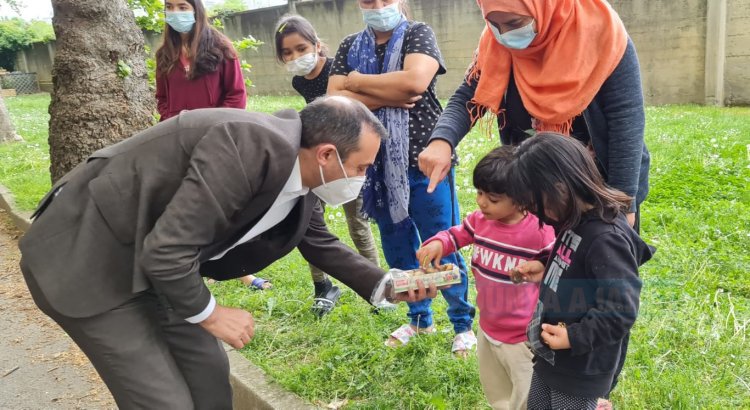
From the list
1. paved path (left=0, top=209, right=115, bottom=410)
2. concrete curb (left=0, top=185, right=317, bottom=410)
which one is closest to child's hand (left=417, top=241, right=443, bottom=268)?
concrete curb (left=0, top=185, right=317, bottom=410)

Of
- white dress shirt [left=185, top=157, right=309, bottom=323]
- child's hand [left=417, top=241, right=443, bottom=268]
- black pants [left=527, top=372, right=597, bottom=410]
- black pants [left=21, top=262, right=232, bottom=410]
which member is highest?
white dress shirt [left=185, top=157, right=309, bottom=323]

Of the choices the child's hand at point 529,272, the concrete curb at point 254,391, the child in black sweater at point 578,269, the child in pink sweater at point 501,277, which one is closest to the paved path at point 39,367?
the concrete curb at point 254,391

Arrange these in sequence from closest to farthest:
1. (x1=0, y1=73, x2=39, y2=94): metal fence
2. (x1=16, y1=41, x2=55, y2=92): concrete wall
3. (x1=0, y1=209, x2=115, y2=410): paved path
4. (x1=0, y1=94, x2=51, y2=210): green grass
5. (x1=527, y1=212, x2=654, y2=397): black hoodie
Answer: (x1=527, y1=212, x2=654, y2=397): black hoodie, (x1=0, y1=209, x2=115, y2=410): paved path, (x1=0, y1=94, x2=51, y2=210): green grass, (x1=0, y1=73, x2=39, y2=94): metal fence, (x1=16, y1=41, x2=55, y2=92): concrete wall

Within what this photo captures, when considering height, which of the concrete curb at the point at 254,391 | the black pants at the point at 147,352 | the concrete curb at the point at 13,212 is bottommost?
the concrete curb at the point at 254,391

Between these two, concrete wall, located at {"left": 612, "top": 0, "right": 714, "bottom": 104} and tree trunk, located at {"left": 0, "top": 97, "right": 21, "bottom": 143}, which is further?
tree trunk, located at {"left": 0, "top": 97, "right": 21, "bottom": 143}

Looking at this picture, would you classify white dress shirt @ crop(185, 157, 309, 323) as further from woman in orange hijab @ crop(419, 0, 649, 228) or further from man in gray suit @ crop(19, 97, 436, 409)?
woman in orange hijab @ crop(419, 0, 649, 228)

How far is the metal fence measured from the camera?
975 inches

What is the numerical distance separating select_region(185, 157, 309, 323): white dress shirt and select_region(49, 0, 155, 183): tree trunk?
8.49ft

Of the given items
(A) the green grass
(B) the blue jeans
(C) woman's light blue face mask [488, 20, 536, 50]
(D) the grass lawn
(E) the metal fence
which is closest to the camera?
(C) woman's light blue face mask [488, 20, 536, 50]

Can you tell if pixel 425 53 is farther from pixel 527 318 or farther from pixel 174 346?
pixel 174 346

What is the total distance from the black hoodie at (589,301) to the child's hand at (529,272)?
9 cm

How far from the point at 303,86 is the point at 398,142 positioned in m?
1.07

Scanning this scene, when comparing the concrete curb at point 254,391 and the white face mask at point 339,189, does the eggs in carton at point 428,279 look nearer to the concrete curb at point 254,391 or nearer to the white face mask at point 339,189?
the white face mask at point 339,189

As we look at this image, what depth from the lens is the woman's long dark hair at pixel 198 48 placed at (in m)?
3.75
